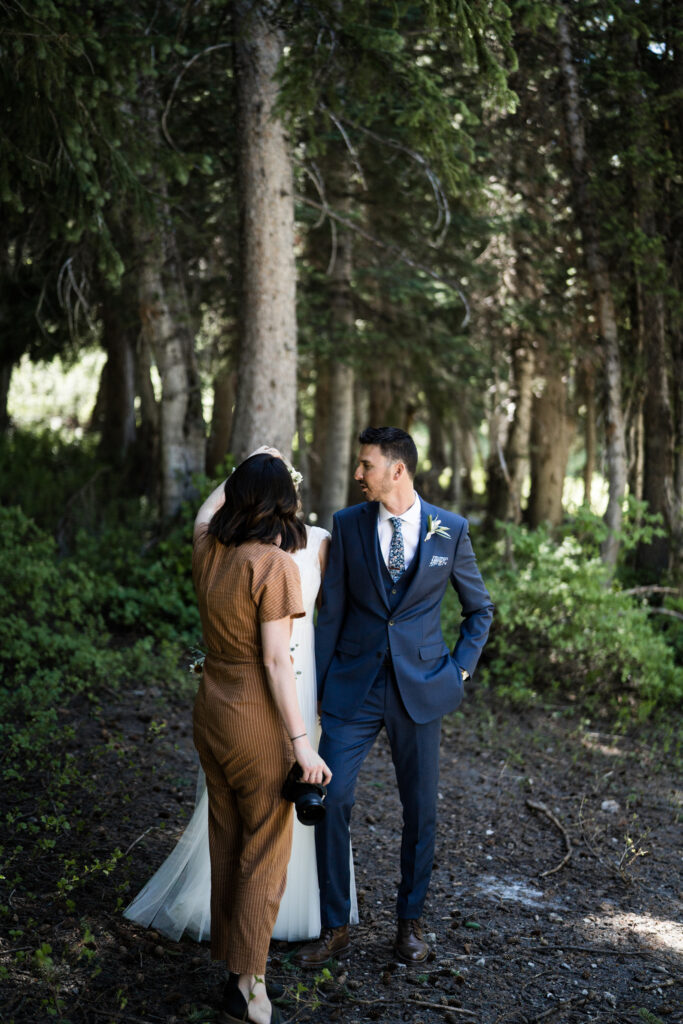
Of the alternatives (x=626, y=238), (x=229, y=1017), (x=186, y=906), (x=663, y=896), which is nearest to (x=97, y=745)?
(x=186, y=906)

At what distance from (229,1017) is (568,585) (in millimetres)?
6234

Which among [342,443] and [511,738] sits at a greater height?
[342,443]

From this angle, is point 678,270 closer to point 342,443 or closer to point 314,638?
point 342,443

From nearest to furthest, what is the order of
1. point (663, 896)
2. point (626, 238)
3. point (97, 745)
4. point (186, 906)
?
point (186, 906), point (663, 896), point (97, 745), point (626, 238)

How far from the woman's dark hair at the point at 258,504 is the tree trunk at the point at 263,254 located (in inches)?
216

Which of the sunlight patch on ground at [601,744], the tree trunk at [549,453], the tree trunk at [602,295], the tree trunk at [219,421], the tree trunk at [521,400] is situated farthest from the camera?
the tree trunk at [219,421]

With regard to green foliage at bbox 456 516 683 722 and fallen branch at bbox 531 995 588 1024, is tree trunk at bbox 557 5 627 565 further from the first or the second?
fallen branch at bbox 531 995 588 1024

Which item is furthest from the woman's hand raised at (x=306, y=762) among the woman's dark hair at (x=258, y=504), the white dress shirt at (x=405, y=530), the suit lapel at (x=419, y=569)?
the white dress shirt at (x=405, y=530)

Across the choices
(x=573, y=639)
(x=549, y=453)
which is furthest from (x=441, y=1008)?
(x=549, y=453)

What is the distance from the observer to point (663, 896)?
525 cm

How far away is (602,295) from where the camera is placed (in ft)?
35.3

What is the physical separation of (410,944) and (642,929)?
1.32 meters

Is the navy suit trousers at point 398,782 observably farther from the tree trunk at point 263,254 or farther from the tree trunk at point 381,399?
the tree trunk at point 381,399

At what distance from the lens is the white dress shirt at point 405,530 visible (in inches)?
171
